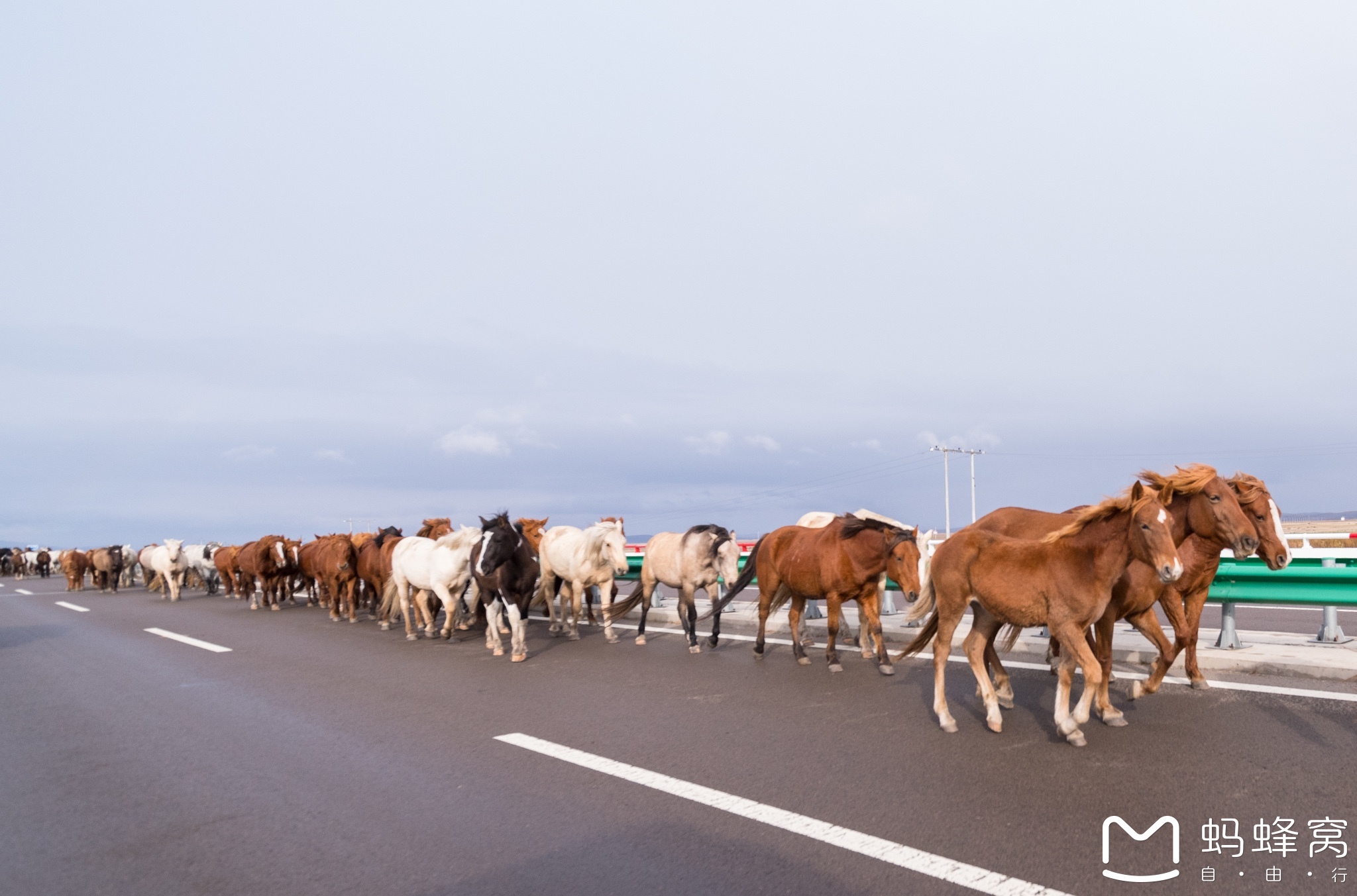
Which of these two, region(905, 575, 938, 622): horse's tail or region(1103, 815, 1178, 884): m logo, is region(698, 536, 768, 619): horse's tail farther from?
region(1103, 815, 1178, 884): m logo

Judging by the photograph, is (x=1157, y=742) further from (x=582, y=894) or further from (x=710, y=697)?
(x=582, y=894)

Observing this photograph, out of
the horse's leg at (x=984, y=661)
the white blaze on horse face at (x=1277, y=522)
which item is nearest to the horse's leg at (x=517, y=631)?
the horse's leg at (x=984, y=661)

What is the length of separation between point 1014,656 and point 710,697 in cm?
359

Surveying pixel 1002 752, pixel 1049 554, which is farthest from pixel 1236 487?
pixel 1002 752

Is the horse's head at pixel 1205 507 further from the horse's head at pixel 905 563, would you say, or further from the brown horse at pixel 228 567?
the brown horse at pixel 228 567

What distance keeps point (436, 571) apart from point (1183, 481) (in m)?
10.7

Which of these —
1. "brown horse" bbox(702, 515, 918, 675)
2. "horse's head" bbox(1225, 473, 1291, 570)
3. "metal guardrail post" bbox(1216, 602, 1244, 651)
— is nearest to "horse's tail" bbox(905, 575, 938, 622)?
"brown horse" bbox(702, 515, 918, 675)

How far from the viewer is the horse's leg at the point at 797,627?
10.1 m

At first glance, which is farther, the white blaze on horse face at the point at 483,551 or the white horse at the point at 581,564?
the white horse at the point at 581,564

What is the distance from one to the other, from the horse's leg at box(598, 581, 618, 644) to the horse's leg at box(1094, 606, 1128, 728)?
23.0ft

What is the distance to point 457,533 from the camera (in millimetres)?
14438

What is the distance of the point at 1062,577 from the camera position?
21.2 ft

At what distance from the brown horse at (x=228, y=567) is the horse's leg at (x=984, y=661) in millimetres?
24538

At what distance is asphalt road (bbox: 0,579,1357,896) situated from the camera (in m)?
4.18
